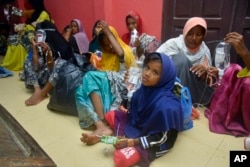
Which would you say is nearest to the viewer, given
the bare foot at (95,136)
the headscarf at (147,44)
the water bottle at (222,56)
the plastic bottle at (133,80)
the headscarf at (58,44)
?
the bare foot at (95,136)

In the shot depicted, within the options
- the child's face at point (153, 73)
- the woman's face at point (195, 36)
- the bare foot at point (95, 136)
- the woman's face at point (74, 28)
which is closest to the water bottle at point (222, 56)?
the woman's face at point (195, 36)

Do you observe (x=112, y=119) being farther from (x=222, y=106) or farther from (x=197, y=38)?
(x=197, y=38)

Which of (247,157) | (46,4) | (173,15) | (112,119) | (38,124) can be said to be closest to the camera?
(247,157)

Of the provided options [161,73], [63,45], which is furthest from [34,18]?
[161,73]

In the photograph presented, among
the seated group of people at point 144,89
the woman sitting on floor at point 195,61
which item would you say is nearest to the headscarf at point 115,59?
the seated group of people at point 144,89

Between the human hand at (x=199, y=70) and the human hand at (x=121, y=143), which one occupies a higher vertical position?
the human hand at (x=199, y=70)

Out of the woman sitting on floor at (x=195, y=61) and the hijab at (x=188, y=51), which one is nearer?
the woman sitting on floor at (x=195, y=61)

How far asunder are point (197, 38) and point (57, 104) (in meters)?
1.34

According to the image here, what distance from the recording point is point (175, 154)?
1.41 metres

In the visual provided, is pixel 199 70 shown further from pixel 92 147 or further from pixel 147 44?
pixel 92 147

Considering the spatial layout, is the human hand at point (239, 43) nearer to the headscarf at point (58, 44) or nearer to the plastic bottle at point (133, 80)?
the plastic bottle at point (133, 80)

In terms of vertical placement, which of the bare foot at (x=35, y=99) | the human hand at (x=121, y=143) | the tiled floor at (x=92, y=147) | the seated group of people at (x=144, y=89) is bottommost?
the tiled floor at (x=92, y=147)

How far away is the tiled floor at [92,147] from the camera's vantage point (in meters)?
1.35

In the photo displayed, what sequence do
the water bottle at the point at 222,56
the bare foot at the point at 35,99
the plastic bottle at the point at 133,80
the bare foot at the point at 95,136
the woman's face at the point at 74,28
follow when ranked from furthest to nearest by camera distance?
the woman's face at the point at 74,28
the bare foot at the point at 35,99
the water bottle at the point at 222,56
the plastic bottle at the point at 133,80
the bare foot at the point at 95,136
